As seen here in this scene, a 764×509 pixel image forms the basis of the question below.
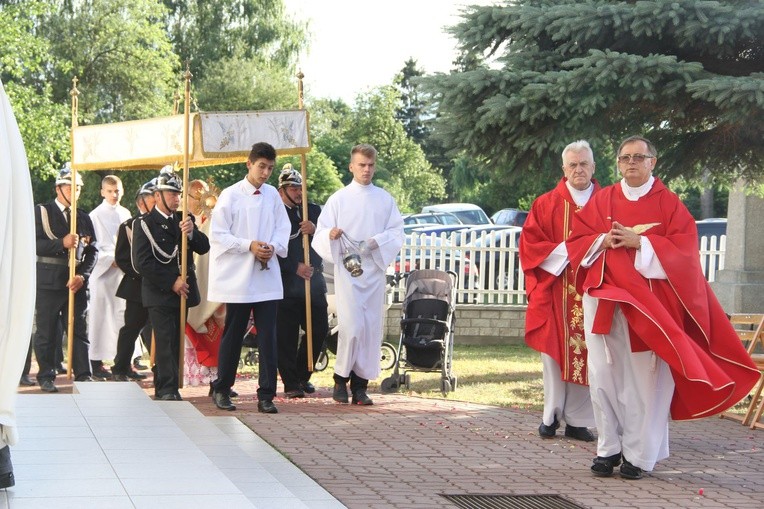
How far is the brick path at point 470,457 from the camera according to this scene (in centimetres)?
733

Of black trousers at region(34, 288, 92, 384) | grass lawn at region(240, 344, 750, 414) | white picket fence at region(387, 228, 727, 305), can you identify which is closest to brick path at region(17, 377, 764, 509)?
grass lawn at region(240, 344, 750, 414)

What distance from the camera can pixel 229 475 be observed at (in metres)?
6.81

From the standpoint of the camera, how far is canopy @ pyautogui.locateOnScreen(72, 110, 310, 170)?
448 inches

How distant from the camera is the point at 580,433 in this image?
948 cm

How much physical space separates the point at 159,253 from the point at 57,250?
1.68 m

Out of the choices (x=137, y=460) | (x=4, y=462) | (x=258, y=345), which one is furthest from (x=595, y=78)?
(x=4, y=462)

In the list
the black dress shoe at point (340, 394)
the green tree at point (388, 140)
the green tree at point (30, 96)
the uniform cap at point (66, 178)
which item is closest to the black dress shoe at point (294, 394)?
the black dress shoe at point (340, 394)

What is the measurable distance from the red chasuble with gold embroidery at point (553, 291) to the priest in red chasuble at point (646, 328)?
1322 millimetres

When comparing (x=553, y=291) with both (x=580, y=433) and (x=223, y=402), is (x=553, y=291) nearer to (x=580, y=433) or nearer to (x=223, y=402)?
(x=580, y=433)

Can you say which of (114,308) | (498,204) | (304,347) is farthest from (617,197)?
(498,204)

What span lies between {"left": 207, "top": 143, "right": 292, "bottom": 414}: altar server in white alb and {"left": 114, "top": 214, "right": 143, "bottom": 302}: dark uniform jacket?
4.27ft

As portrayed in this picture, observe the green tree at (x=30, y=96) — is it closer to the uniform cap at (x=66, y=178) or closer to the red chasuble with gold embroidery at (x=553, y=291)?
the uniform cap at (x=66, y=178)

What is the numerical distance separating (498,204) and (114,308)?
146 ft

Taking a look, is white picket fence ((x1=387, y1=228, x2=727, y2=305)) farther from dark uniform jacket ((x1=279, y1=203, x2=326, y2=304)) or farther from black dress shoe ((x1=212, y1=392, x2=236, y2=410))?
black dress shoe ((x1=212, y1=392, x2=236, y2=410))
